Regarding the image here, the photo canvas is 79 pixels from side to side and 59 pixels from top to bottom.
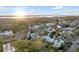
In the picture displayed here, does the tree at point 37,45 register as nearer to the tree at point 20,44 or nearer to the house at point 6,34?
the tree at point 20,44

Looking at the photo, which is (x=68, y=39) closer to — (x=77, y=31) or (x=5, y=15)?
(x=77, y=31)

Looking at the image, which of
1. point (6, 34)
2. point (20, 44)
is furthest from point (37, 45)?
point (6, 34)

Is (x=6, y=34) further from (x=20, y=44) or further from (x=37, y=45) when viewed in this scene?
(x=37, y=45)

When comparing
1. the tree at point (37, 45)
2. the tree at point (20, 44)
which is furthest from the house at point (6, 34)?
the tree at point (37, 45)

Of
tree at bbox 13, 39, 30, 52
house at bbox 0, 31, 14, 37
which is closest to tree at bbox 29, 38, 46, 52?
tree at bbox 13, 39, 30, 52

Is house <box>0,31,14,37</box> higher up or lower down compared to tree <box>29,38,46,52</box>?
higher up

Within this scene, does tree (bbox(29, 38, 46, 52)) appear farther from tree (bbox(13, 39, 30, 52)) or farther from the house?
the house

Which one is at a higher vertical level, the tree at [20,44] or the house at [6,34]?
the house at [6,34]

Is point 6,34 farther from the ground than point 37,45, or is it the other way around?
point 6,34
